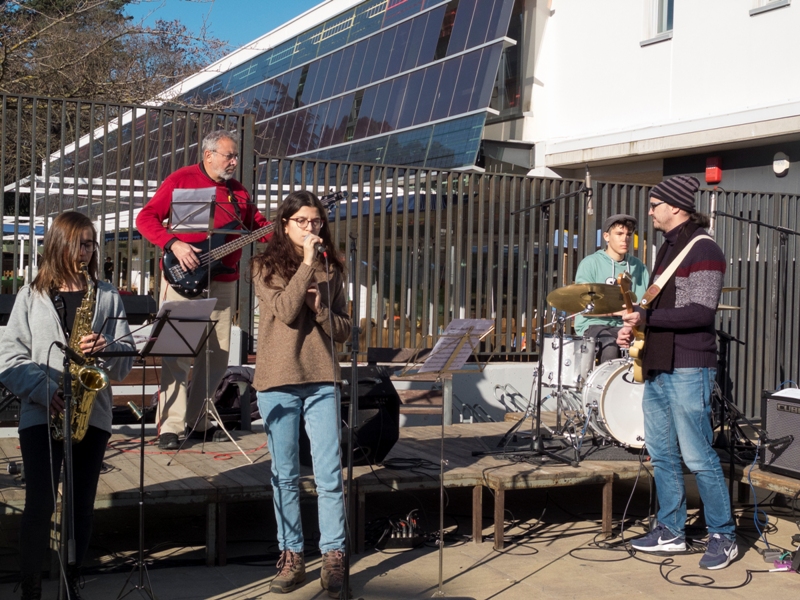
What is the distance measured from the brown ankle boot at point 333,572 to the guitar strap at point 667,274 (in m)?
2.33

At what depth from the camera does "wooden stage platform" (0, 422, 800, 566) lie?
532 cm

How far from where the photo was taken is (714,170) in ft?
42.5

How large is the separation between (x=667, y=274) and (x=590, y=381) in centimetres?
161

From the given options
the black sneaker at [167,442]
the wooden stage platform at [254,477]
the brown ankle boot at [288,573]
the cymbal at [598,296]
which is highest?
the cymbal at [598,296]

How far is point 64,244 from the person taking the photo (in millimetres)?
4246

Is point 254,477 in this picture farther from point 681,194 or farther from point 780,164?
point 780,164

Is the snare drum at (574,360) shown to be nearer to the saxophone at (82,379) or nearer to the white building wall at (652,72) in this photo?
the saxophone at (82,379)

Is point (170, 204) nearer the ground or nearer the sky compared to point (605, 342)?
nearer the sky

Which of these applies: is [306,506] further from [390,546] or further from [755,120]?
[755,120]

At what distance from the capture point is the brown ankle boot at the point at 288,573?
15.6 feet

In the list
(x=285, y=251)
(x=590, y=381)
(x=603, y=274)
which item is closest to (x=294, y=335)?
(x=285, y=251)

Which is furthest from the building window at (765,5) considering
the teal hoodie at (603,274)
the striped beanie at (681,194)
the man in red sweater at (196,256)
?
the man in red sweater at (196,256)

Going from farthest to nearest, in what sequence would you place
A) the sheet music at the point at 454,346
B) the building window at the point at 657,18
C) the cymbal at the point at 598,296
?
the building window at the point at 657,18 → the cymbal at the point at 598,296 → the sheet music at the point at 454,346

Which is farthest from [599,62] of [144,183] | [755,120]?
[144,183]
